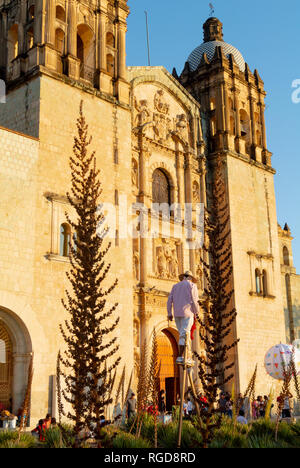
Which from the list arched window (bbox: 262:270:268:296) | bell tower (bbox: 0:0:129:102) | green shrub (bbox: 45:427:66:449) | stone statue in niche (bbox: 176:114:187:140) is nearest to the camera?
green shrub (bbox: 45:427:66:449)

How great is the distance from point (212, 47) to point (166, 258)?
12.7 metres

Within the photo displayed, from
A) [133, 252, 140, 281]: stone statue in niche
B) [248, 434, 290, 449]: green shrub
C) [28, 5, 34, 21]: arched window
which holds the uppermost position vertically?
[28, 5, 34, 21]: arched window

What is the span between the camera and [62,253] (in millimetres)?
16766

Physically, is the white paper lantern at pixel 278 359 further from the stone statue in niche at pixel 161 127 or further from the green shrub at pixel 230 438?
the stone statue in niche at pixel 161 127

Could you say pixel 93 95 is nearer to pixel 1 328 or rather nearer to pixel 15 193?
pixel 15 193

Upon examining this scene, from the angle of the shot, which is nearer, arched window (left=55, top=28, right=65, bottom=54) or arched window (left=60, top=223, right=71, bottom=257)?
arched window (left=60, top=223, right=71, bottom=257)

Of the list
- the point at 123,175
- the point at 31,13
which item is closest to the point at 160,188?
the point at 123,175

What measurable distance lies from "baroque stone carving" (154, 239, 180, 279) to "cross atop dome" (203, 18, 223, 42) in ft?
43.3

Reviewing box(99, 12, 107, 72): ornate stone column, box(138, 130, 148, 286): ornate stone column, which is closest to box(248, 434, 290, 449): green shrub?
box(138, 130, 148, 286): ornate stone column

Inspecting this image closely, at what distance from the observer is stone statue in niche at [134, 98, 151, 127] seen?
21688 mm

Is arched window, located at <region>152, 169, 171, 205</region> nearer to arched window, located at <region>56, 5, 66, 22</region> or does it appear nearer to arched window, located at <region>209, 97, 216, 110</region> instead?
arched window, located at <region>209, 97, 216, 110</region>

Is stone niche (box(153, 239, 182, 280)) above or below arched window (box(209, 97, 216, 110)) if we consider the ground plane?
below

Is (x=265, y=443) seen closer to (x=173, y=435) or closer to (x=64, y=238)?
(x=173, y=435)
